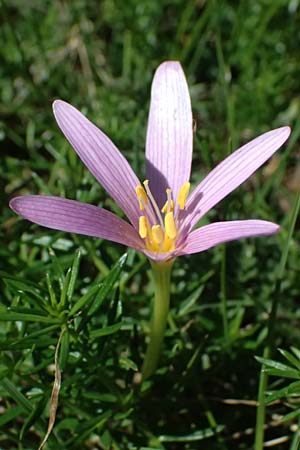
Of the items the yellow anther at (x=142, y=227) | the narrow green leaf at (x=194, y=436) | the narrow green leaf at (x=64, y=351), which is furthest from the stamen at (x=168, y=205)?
the narrow green leaf at (x=194, y=436)

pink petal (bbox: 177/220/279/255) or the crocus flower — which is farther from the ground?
the crocus flower

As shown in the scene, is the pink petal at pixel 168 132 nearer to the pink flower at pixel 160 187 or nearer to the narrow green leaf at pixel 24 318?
the pink flower at pixel 160 187

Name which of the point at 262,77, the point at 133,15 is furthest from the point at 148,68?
the point at 262,77

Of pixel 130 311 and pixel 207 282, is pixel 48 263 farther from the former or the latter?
pixel 207 282

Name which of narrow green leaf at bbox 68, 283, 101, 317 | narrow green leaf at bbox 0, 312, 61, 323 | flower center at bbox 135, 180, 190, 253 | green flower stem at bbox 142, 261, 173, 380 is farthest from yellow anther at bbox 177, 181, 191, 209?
narrow green leaf at bbox 0, 312, 61, 323

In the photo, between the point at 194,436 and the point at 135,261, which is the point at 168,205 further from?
the point at 194,436

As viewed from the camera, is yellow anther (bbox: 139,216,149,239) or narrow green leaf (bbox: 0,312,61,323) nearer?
narrow green leaf (bbox: 0,312,61,323)

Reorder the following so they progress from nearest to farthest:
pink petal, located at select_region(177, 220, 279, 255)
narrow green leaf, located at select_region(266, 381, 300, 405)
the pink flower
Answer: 1. pink petal, located at select_region(177, 220, 279, 255)
2. the pink flower
3. narrow green leaf, located at select_region(266, 381, 300, 405)

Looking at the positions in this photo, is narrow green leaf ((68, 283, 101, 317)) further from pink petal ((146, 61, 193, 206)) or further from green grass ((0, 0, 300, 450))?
pink petal ((146, 61, 193, 206))
